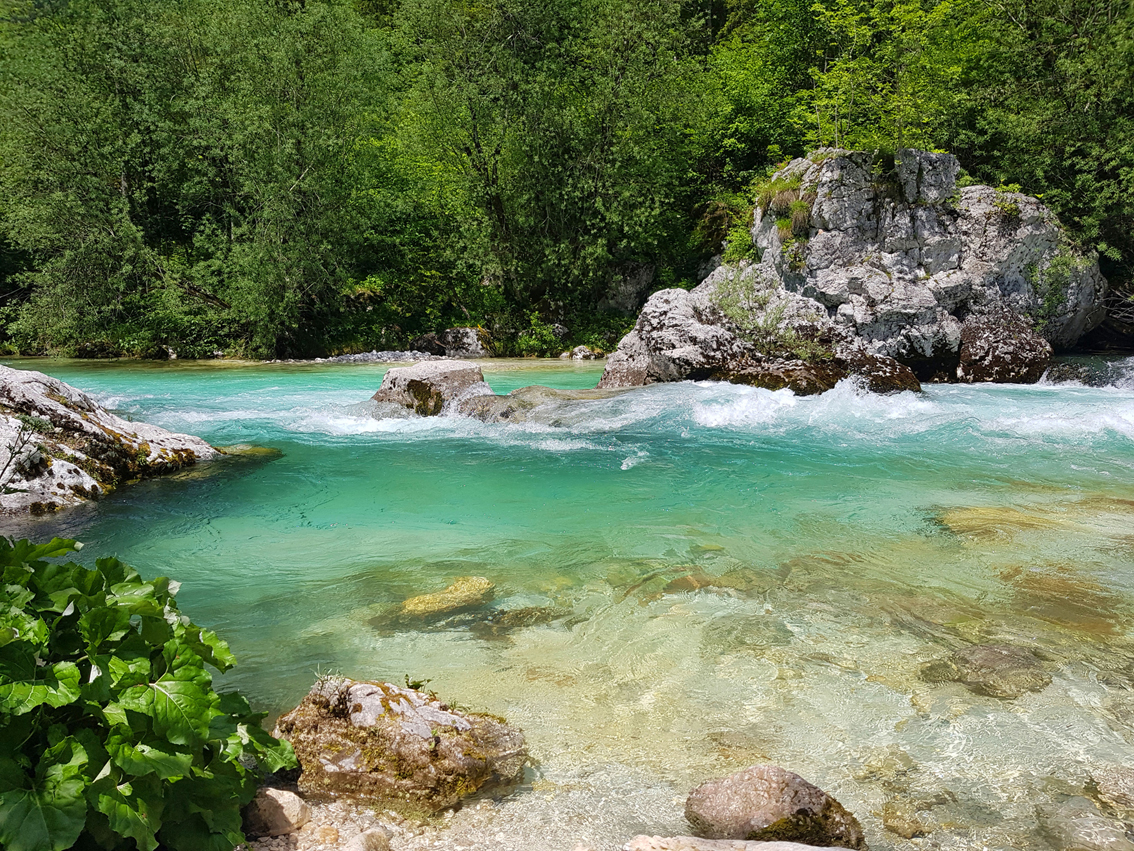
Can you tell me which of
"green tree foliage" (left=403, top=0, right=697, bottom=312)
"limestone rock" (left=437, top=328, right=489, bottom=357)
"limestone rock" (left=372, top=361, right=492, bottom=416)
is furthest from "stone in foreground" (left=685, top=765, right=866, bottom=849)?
"green tree foliage" (left=403, top=0, right=697, bottom=312)

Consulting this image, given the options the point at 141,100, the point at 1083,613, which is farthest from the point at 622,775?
the point at 141,100

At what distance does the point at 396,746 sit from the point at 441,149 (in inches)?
1020

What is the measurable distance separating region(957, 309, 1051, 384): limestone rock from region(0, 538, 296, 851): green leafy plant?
18101mm

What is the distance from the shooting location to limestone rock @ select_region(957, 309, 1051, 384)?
54.6 ft

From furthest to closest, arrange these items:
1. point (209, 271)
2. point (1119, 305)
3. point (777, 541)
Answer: point (209, 271), point (1119, 305), point (777, 541)

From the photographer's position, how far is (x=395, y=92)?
3228 cm

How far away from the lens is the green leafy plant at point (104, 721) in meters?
2.02

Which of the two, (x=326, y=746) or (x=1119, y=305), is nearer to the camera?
(x=326, y=746)

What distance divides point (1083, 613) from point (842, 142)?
62.6 ft

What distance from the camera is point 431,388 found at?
44.5ft

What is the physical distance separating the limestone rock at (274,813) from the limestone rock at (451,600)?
82.4 inches

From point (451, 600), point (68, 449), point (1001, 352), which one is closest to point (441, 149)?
point (1001, 352)

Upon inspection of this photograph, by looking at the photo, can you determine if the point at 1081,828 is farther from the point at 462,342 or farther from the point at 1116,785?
the point at 462,342

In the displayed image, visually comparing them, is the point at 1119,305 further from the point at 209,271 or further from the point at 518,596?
the point at 209,271
